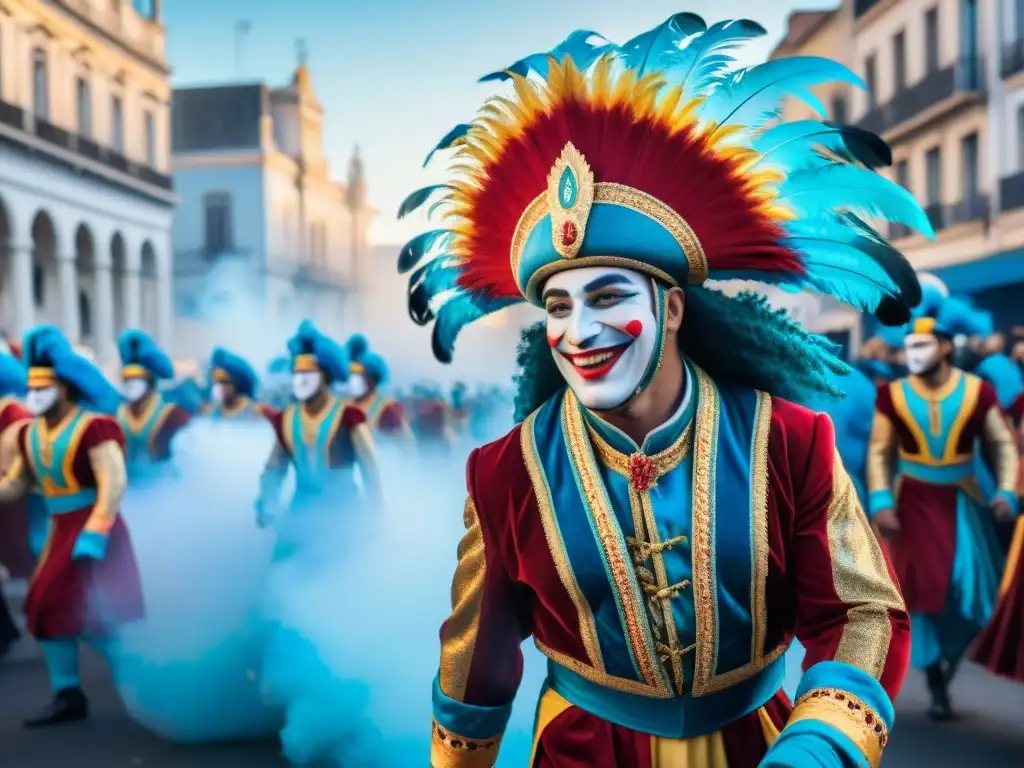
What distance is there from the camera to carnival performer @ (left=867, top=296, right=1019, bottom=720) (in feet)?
18.9

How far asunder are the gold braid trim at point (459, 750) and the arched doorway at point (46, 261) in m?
14.3

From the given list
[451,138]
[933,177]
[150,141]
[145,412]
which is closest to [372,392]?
[145,412]

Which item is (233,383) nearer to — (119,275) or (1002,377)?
(1002,377)

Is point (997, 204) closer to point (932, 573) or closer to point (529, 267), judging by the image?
point (932, 573)

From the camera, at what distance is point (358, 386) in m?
9.98

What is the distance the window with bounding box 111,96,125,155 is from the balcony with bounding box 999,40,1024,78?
1207 cm

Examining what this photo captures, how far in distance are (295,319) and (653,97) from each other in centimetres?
1633

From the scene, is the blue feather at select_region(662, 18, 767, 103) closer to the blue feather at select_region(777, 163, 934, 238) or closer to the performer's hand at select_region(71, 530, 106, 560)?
the blue feather at select_region(777, 163, 934, 238)

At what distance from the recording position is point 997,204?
17.4 metres

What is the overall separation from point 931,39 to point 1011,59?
250 centimetres

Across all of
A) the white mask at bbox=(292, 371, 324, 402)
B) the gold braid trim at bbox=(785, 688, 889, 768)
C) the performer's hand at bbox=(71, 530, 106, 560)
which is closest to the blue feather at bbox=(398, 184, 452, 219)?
the gold braid trim at bbox=(785, 688, 889, 768)

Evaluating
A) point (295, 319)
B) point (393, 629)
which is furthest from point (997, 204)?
point (393, 629)

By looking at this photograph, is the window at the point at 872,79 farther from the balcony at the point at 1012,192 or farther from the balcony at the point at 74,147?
the balcony at the point at 74,147

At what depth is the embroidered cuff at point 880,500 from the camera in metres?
5.74
